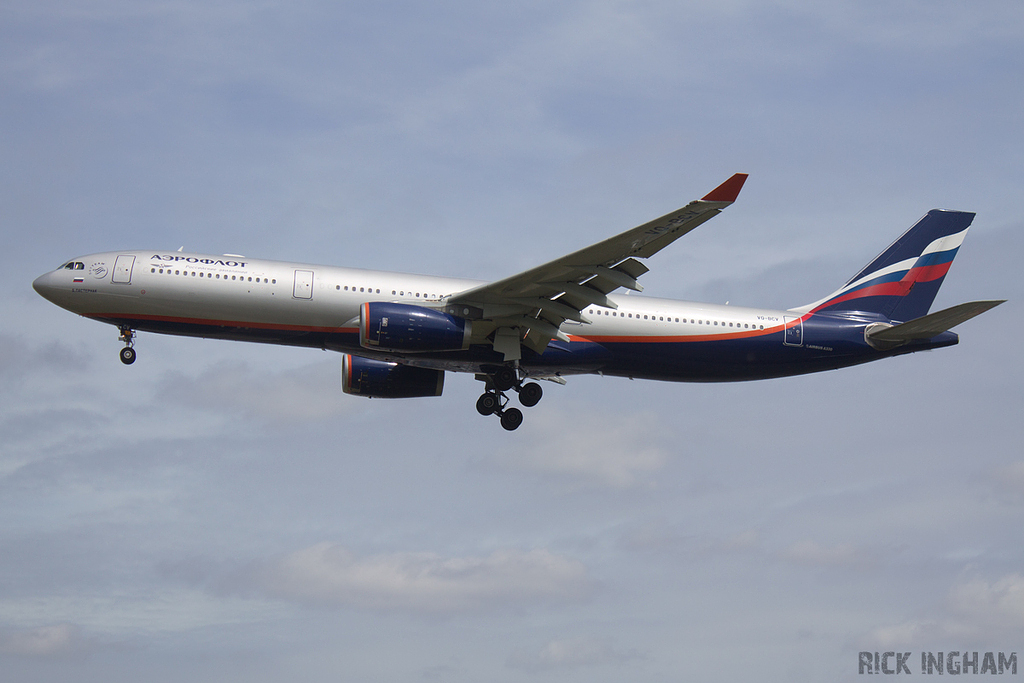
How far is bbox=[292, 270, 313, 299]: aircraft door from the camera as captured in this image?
1267 inches

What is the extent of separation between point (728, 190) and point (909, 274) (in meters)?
14.5

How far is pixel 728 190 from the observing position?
2653cm

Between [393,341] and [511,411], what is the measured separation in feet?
20.6

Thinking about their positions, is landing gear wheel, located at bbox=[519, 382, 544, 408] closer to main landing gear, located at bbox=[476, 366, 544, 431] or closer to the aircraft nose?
main landing gear, located at bbox=[476, 366, 544, 431]

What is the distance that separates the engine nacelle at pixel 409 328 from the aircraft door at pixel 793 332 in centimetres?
1031

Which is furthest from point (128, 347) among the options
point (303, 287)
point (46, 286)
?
point (303, 287)

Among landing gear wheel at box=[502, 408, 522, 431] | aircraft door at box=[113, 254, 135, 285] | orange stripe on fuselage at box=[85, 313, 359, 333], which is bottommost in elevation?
landing gear wheel at box=[502, 408, 522, 431]

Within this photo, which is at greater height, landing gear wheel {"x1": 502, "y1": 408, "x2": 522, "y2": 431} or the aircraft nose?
the aircraft nose

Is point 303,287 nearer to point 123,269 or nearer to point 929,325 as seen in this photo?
point 123,269

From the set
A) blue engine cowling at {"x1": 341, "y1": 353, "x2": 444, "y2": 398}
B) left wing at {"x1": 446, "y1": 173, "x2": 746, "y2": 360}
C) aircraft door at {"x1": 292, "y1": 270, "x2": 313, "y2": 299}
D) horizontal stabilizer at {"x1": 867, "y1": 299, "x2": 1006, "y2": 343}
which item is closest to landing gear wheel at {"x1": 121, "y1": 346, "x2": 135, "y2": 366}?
aircraft door at {"x1": 292, "y1": 270, "x2": 313, "y2": 299}

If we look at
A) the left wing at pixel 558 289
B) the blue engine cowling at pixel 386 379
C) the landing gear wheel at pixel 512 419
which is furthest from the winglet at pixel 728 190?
the blue engine cowling at pixel 386 379

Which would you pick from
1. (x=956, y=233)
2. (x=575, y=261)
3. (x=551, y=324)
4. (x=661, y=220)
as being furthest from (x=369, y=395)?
(x=956, y=233)

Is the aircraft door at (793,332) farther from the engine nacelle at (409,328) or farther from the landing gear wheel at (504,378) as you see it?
the engine nacelle at (409,328)

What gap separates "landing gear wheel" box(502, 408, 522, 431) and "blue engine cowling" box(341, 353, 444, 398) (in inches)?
134
